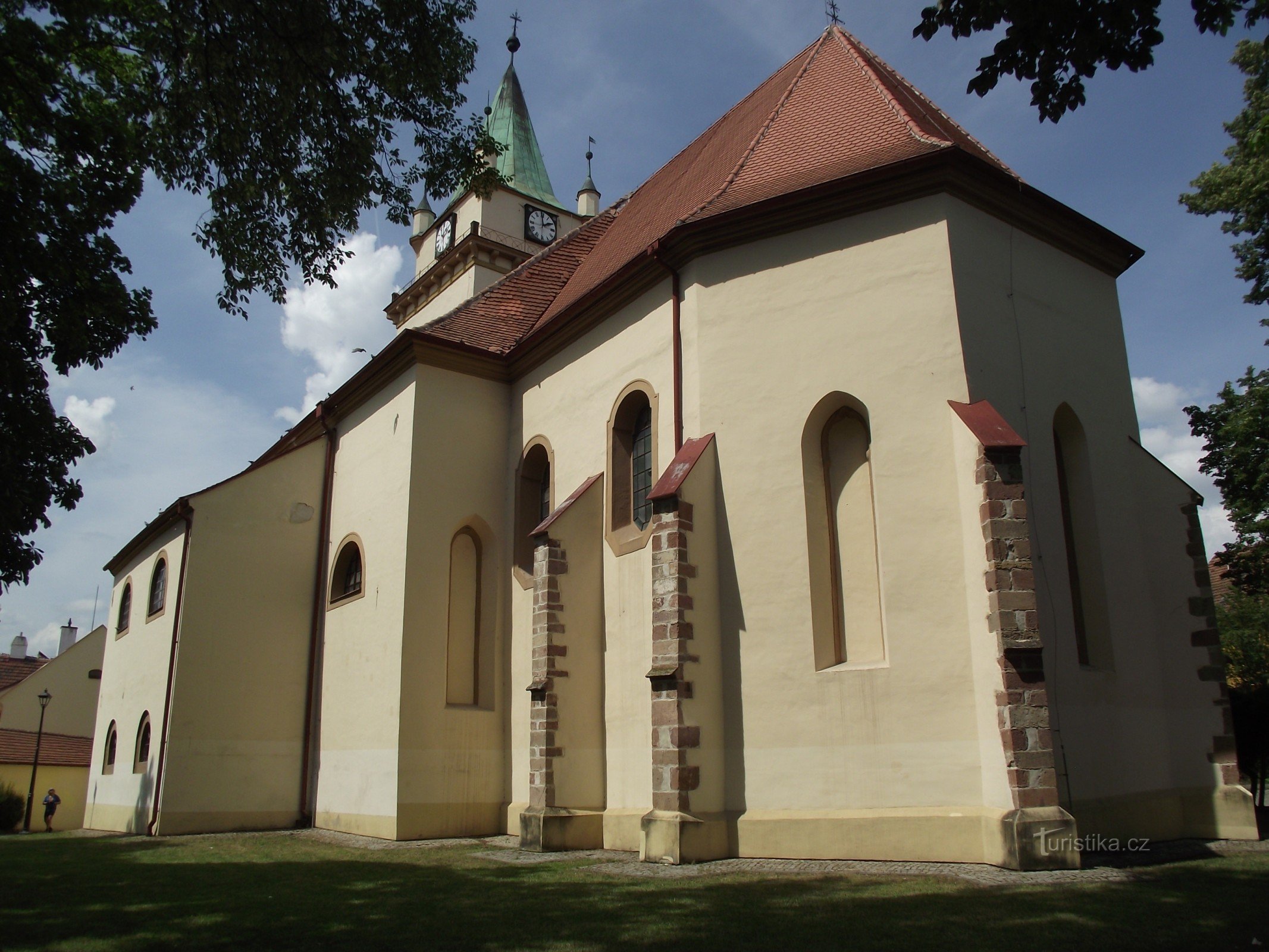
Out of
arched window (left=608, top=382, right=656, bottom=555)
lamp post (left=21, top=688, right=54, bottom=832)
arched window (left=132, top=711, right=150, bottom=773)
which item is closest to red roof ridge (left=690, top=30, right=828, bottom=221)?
arched window (left=608, top=382, right=656, bottom=555)

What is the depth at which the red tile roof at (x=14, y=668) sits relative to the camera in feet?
128

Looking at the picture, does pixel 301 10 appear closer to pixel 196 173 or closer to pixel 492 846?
pixel 196 173

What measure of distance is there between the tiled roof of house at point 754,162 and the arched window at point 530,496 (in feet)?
6.20

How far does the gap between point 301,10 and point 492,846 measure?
9.52 m

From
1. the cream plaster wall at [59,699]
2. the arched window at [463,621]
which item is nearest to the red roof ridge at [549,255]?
the arched window at [463,621]

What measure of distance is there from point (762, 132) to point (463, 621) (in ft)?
27.2

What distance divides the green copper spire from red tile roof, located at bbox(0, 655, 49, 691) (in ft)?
86.7

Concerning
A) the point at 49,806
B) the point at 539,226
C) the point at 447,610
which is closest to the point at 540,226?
the point at 539,226

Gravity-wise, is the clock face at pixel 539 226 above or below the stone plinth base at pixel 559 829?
above

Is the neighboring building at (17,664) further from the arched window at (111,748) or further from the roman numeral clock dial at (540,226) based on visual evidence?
the roman numeral clock dial at (540,226)

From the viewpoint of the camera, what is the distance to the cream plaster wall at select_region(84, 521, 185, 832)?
1711cm

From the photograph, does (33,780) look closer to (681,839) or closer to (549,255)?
(549,255)

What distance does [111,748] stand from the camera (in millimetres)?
20047

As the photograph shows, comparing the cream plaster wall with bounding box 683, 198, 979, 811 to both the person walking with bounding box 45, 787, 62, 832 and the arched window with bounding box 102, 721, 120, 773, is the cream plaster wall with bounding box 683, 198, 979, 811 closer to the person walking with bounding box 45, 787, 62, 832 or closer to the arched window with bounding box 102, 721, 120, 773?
the arched window with bounding box 102, 721, 120, 773
